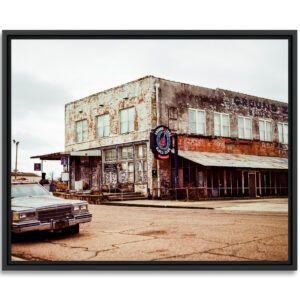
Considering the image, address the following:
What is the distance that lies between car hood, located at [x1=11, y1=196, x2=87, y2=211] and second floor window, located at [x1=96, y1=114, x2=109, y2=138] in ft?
49.3

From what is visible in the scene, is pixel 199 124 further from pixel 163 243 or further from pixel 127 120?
pixel 163 243

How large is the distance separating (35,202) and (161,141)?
39.9 ft

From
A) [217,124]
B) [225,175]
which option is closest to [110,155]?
[217,124]

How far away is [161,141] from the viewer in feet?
63.7

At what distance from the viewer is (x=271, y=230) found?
8430mm

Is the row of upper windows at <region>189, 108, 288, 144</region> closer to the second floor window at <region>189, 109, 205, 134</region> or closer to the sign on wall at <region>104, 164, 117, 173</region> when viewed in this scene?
the second floor window at <region>189, 109, 205, 134</region>

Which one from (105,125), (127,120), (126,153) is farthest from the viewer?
(105,125)

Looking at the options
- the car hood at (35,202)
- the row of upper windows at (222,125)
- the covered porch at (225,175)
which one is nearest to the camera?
the car hood at (35,202)

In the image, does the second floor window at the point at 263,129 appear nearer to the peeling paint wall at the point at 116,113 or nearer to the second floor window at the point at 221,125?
the second floor window at the point at 221,125

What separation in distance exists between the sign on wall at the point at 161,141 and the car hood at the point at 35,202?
1095 centimetres

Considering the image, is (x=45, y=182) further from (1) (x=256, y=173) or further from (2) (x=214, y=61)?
(1) (x=256, y=173)

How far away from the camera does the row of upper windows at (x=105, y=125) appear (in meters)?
22.0

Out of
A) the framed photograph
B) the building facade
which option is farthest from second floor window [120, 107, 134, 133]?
the framed photograph

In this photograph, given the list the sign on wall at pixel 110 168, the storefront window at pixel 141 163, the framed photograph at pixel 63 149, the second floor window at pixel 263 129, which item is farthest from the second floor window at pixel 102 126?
the framed photograph at pixel 63 149
